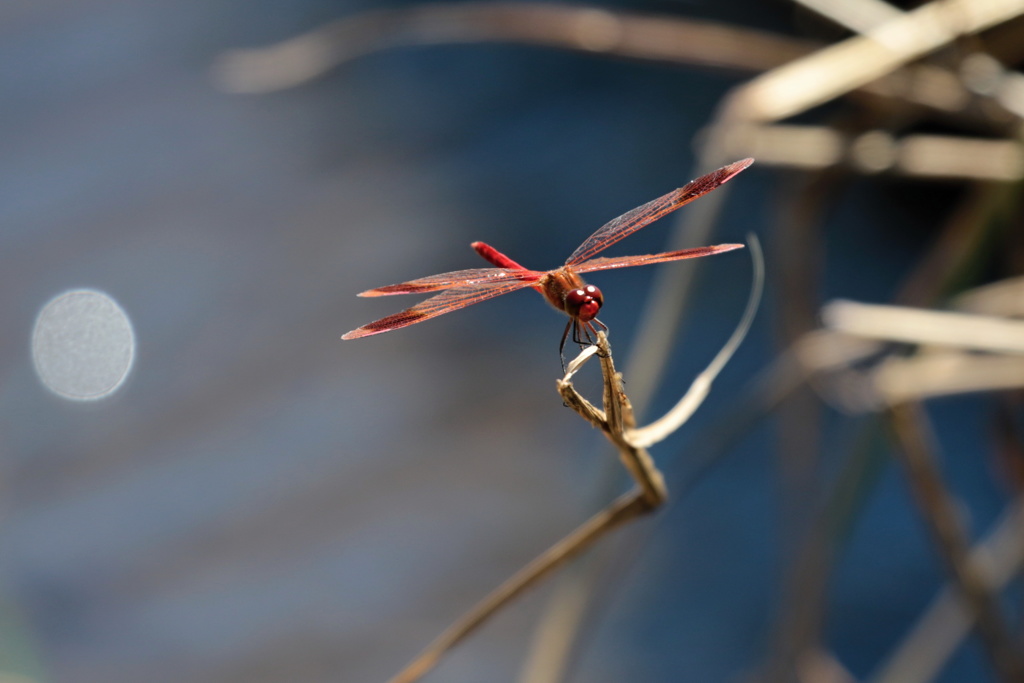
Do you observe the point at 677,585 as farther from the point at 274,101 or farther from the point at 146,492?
the point at 274,101

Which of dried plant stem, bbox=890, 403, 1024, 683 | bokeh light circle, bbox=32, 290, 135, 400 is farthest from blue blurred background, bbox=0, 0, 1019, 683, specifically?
dried plant stem, bbox=890, 403, 1024, 683

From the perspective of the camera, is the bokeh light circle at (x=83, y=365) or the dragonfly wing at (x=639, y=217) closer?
the dragonfly wing at (x=639, y=217)

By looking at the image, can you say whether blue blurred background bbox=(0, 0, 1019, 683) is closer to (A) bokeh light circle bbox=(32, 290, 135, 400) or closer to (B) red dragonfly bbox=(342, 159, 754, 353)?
(A) bokeh light circle bbox=(32, 290, 135, 400)

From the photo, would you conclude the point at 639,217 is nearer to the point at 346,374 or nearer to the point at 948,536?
the point at 948,536

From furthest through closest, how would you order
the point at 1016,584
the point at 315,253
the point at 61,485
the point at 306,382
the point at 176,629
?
1. the point at 315,253
2. the point at 306,382
3. the point at 61,485
4. the point at 176,629
5. the point at 1016,584

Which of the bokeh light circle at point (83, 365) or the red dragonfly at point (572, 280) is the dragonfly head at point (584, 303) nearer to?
the red dragonfly at point (572, 280)

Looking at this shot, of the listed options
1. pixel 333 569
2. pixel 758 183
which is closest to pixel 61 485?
pixel 333 569

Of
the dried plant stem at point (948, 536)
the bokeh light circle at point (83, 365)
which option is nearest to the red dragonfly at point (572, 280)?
the dried plant stem at point (948, 536)
